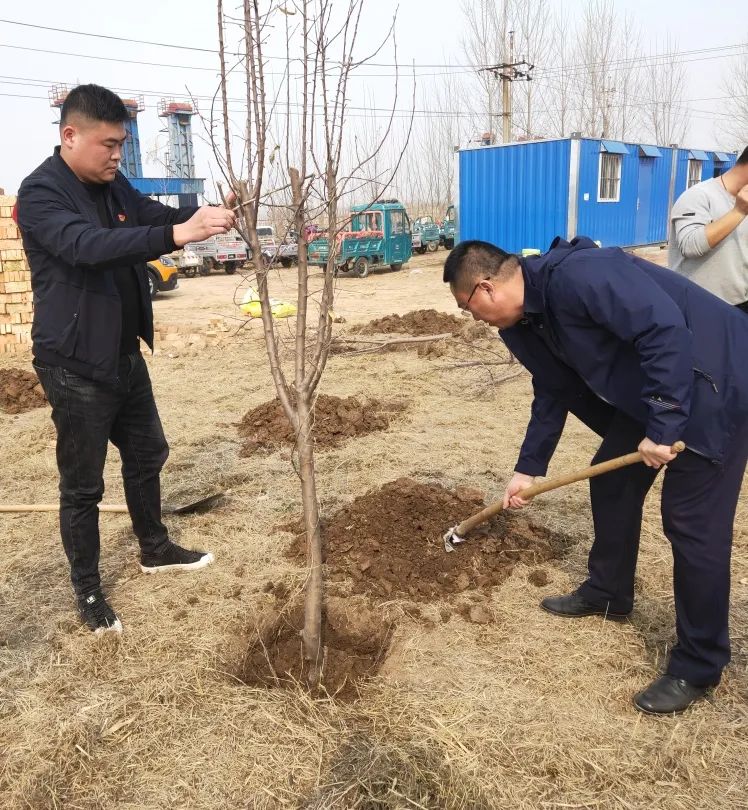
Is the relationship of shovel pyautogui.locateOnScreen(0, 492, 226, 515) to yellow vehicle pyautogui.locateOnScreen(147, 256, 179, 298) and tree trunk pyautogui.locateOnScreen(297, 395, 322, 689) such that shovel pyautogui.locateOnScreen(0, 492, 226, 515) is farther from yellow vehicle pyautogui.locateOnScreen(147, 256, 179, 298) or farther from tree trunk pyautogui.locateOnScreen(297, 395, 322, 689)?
yellow vehicle pyautogui.locateOnScreen(147, 256, 179, 298)

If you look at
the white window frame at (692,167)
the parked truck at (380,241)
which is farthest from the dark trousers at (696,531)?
the white window frame at (692,167)

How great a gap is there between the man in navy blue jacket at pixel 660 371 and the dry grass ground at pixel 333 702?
0.94ft

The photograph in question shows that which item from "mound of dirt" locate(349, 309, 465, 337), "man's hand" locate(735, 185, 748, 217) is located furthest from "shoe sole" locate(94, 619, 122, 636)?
"mound of dirt" locate(349, 309, 465, 337)

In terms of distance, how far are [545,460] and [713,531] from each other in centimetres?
75

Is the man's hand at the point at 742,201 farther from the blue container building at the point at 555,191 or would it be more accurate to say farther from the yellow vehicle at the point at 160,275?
the blue container building at the point at 555,191

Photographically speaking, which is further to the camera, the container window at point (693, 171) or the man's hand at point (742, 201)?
the container window at point (693, 171)

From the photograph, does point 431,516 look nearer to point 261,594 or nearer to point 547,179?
point 261,594

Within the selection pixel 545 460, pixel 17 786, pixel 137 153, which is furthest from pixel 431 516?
pixel 137 153

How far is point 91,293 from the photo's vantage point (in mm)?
2695

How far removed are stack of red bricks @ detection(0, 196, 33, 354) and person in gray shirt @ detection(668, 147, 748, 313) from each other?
808 centimetres

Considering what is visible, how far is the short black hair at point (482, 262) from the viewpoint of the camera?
7.75 ft

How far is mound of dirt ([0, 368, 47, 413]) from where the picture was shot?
22.8 feet

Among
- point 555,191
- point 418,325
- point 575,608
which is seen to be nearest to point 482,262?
point 575,608

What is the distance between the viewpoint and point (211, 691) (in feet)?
8.65
